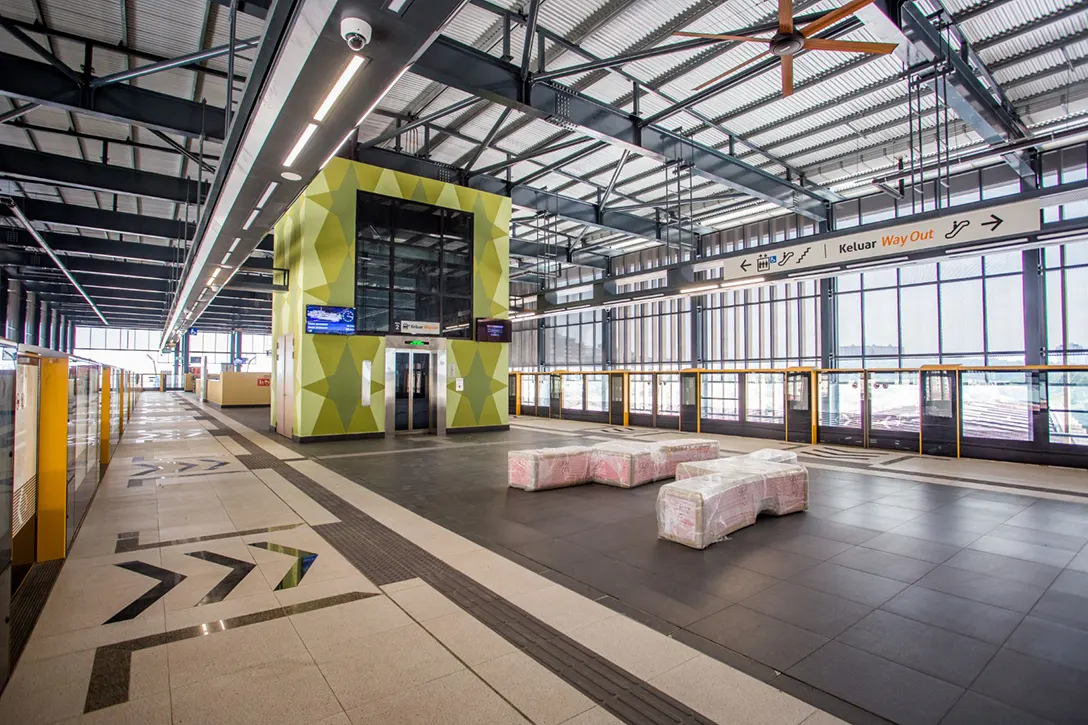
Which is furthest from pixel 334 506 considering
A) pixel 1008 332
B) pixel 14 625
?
pixel 1008 332

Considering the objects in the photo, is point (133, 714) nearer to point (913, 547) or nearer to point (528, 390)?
point (913, 547)

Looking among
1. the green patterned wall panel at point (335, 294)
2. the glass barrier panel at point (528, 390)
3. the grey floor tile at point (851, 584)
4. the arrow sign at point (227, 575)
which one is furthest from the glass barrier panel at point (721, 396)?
the arrow sign at point (227, 575)

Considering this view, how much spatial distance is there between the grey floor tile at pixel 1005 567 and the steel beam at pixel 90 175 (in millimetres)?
13125

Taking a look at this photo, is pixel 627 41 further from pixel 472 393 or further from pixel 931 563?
pixel 472 393

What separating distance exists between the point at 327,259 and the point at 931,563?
12.0 metres

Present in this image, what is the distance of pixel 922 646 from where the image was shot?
9.53ft

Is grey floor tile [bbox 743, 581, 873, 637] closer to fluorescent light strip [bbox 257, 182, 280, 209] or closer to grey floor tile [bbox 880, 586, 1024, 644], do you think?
grey floor tile [bbox 880, 586, 1024, 644]

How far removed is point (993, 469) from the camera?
862 centimetres

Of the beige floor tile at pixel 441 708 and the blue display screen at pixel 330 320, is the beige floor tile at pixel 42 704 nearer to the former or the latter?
the beige floor tile at pixel 441 708

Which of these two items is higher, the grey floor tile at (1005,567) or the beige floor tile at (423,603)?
the beige floor tile at (423,603)

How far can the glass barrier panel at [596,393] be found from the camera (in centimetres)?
1770

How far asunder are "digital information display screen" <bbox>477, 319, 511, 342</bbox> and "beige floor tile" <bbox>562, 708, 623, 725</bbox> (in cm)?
1230

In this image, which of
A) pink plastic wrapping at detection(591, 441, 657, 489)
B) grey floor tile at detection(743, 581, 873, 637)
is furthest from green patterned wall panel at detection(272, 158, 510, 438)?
grey floor tile at detection(743, 581, 873, 637)

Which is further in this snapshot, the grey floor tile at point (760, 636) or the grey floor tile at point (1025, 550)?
the grey floor tile at point (1025, 550)
